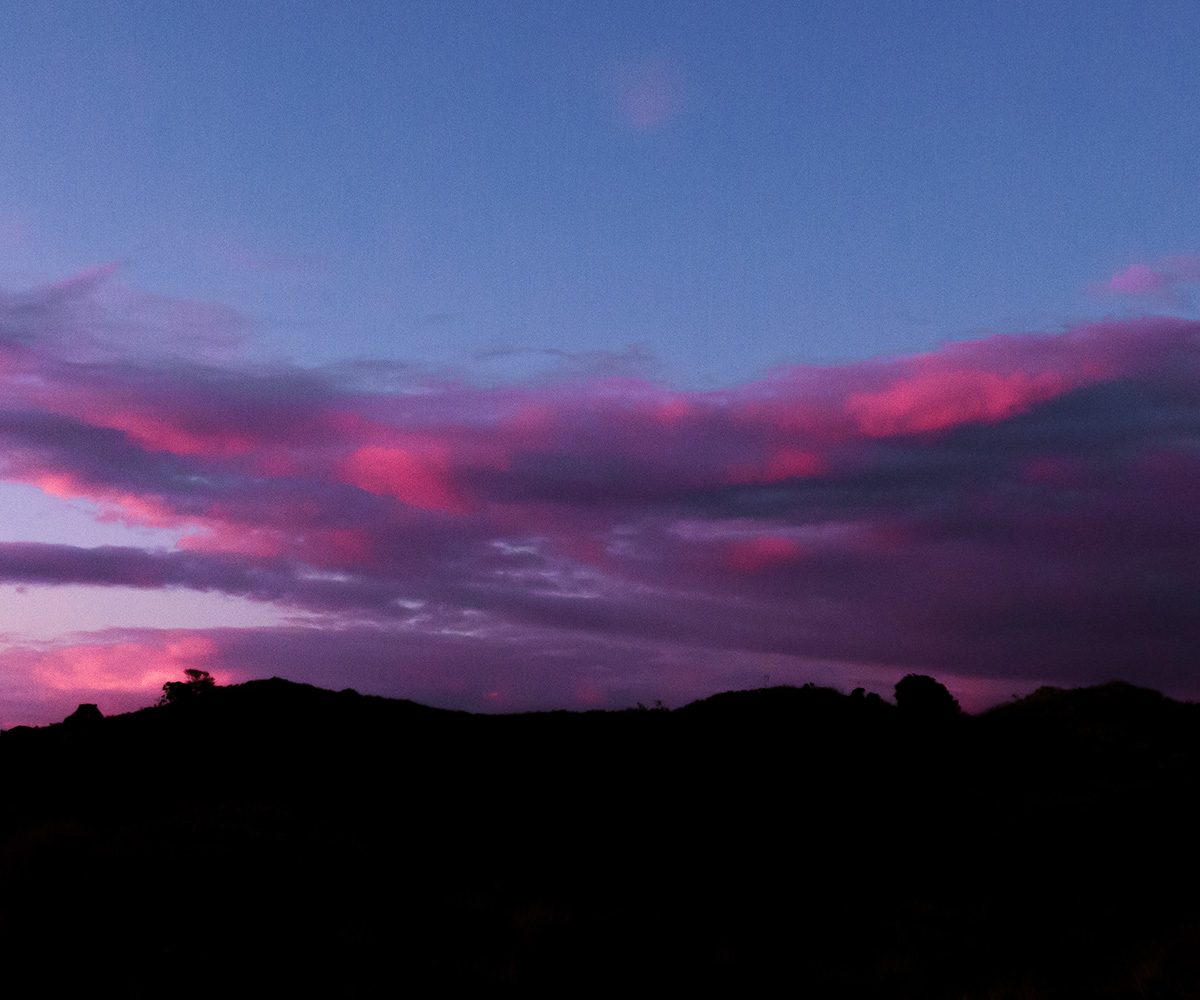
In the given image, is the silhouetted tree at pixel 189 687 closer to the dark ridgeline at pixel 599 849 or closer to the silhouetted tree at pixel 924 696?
the dark ridgeline at pixel 599 849

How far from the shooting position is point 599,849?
798 inches

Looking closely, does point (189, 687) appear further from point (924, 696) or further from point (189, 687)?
point (924, 696)

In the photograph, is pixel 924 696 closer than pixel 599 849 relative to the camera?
No

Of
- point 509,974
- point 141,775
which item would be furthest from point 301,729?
point 509,974

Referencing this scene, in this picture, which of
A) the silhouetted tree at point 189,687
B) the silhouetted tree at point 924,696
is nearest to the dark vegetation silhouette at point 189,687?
the silhouetted tree at point 189,687

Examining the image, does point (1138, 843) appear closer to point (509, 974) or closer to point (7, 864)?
point (509, 974)

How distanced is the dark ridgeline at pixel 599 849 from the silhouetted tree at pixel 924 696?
38.0 inches

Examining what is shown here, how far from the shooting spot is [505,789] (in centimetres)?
2347

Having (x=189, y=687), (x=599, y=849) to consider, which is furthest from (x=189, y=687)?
(x=599, y=849)

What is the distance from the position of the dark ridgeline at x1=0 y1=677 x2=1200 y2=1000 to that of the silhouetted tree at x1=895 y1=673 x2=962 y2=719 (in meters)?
0.97

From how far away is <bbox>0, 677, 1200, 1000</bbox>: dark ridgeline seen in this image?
1521 cm

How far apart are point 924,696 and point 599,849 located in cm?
1495

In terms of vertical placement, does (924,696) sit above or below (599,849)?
above

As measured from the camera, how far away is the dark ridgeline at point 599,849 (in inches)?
599
